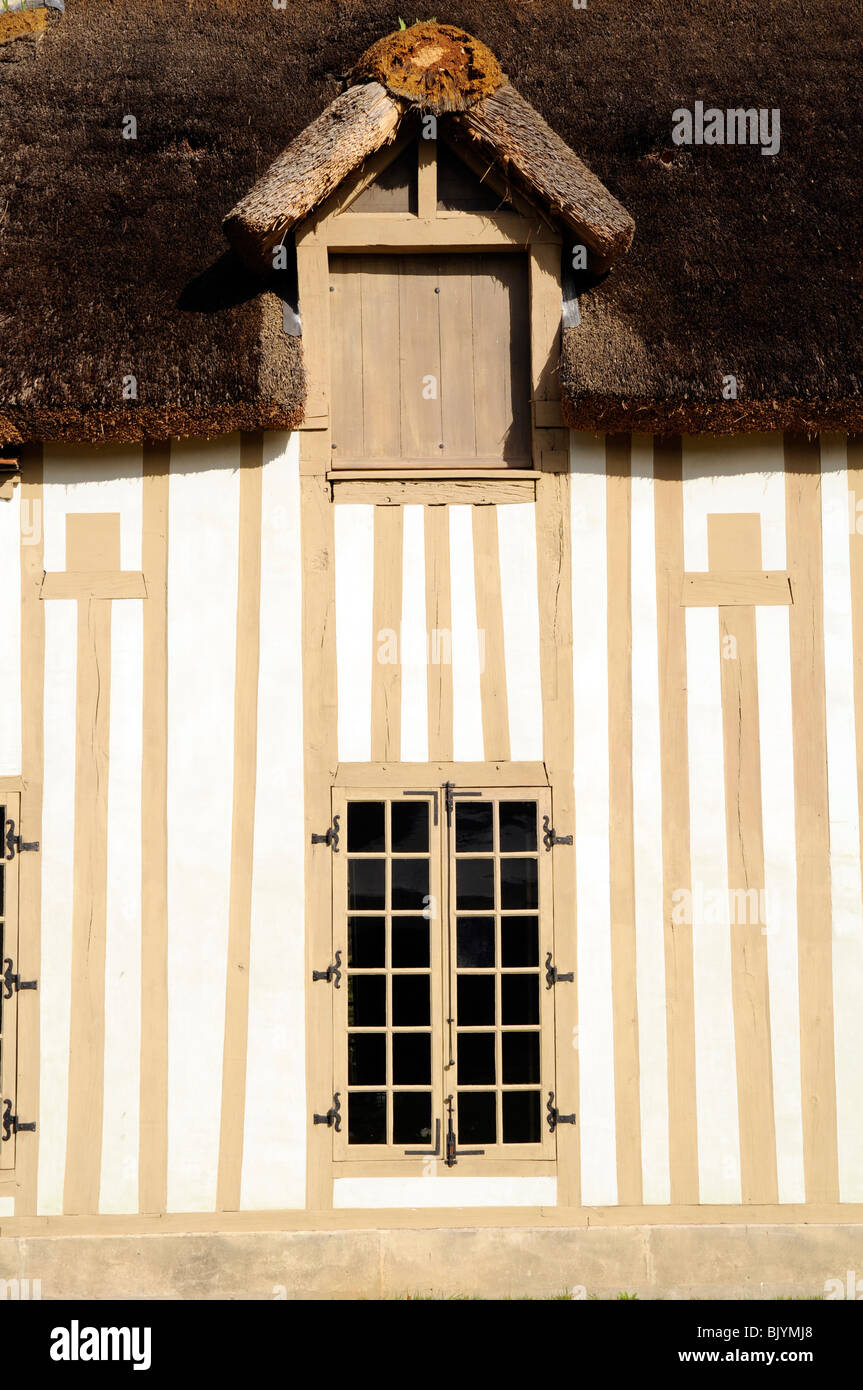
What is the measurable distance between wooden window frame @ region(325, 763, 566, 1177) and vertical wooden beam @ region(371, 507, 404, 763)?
133mm

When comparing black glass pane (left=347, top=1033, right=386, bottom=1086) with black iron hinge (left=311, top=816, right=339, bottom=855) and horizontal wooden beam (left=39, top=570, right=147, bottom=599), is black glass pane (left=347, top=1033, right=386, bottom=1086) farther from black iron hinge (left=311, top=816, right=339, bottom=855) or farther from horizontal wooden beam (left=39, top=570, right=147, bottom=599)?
horizontal wooden beam (left=39, top=570, right=147, bottom=599)

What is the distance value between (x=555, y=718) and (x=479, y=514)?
1.08 m

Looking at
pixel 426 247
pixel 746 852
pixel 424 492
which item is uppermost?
pixel 426 247

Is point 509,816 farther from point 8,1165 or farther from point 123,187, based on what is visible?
point 123,187

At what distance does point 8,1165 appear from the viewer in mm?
5680

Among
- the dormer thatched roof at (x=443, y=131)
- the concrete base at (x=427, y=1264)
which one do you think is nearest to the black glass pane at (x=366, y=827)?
the concrete base at (x=427, y=1264)

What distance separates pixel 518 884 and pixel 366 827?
788 millimetres

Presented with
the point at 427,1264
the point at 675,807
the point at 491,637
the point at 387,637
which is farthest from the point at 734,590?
the point at 427,1264

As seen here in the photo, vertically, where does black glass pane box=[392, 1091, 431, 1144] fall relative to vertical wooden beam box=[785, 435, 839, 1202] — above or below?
below

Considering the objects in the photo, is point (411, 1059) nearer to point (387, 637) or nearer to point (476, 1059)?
point (476, 1059)

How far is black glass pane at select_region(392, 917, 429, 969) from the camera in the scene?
19.0 feet

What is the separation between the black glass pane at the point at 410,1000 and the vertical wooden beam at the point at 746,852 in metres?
1.49

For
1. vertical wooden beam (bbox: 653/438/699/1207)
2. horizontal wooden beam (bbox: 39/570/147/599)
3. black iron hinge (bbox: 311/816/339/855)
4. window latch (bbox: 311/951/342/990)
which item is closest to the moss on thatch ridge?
vertical wooden beam (bbox: 653/438/699/1207)

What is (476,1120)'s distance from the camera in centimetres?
571
